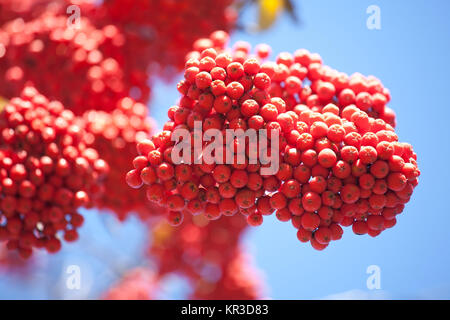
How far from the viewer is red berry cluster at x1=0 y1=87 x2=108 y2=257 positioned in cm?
392

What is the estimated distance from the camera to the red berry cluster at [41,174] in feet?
12.8

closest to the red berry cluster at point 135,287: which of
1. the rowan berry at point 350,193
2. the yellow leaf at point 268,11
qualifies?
the yellow leaf at point 268,11

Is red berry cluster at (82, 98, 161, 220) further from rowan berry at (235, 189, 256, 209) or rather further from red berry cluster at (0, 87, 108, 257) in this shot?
rowan berry at (235, 189, 256, 209)

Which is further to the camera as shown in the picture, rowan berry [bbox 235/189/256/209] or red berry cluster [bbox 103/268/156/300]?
red berry cluster [bbox 103/268/156/300]

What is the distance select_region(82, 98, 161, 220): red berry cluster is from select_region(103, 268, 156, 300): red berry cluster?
12.8 ft

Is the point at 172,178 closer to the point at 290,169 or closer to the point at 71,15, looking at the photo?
the point at 290,169

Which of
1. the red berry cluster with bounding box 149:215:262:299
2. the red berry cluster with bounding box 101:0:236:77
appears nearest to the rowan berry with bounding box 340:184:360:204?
the red berry cluster with bounding box 101:0:236:77

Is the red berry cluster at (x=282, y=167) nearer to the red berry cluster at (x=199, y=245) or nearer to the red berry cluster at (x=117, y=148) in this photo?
the red berry cluster at (x=117, y=148)

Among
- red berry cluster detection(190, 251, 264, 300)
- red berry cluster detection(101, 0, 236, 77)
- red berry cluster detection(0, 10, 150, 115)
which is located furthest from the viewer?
red berry cluster detection(190, 251, 264, 300)

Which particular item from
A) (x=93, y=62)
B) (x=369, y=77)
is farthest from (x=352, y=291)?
(x=93, y=62)

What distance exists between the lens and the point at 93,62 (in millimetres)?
5000

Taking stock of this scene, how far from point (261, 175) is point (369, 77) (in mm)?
1460

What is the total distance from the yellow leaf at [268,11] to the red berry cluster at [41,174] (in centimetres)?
306

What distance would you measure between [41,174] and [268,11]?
368 centimetres
